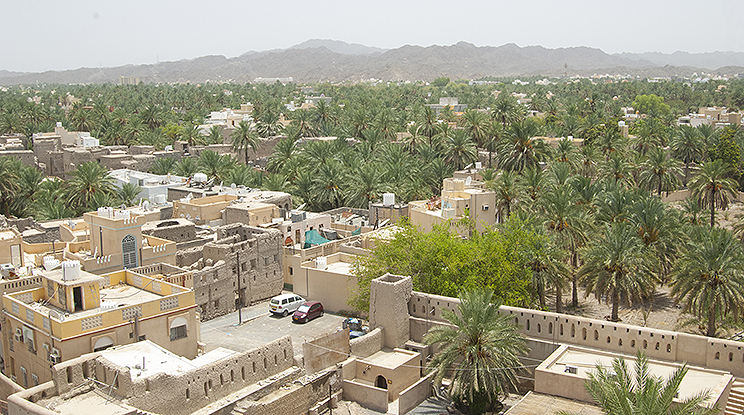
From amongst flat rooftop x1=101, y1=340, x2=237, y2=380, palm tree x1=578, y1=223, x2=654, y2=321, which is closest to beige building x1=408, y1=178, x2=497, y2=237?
palm tree x1=578, y1=223, x2=654, y2=321

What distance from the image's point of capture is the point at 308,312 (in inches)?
1109

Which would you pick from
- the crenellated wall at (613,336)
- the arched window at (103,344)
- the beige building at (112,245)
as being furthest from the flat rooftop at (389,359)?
the beige building at (112,245)

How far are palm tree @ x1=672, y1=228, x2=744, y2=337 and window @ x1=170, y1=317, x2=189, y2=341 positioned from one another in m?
17.5

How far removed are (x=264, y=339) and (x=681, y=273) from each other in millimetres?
15574

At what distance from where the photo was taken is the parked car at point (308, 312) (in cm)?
2788

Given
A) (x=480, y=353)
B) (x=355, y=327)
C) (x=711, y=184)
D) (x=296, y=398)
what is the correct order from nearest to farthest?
(x=296, y=398) → (x=480, y=353) → (x=355, y=327) → (x=711, y=184)

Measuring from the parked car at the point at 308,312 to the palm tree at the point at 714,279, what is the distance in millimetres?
13850

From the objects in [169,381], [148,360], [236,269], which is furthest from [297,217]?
[169,381]

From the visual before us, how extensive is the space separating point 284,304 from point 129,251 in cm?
642

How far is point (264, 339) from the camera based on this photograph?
85.3 feet

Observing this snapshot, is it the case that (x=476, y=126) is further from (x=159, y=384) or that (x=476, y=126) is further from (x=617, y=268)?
(x=159, y=384)

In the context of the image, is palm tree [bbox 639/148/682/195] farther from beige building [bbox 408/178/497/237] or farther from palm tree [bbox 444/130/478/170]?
beige building [bbox 408/178/497/237]

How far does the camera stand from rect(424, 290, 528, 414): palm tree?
70.0ft

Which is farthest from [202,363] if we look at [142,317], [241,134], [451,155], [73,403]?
[241,134]
